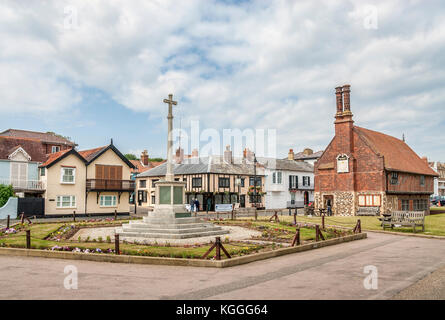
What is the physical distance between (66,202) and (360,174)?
30083 mm

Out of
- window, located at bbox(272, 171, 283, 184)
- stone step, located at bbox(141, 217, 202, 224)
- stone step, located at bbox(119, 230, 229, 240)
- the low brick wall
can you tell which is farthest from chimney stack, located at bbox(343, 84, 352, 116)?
the low brick wall

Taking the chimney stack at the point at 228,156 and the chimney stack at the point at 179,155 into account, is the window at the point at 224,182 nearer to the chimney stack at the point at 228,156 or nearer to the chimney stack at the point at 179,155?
the chimney stack at the point at 228,156

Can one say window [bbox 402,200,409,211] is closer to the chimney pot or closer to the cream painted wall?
the chimney pot

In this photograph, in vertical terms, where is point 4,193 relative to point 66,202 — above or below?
above

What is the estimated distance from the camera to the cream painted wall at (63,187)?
34.3m

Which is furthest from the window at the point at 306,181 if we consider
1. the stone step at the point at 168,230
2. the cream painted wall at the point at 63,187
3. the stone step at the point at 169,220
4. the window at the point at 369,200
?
the stone step at the point at 169,220

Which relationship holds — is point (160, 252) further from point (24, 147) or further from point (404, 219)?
point (24, 147)

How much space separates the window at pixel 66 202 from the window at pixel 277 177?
29.1m

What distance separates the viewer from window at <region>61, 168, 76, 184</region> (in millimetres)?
35388

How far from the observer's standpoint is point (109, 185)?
1502 inches

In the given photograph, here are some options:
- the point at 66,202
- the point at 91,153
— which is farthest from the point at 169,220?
the point at 91,153
